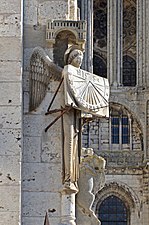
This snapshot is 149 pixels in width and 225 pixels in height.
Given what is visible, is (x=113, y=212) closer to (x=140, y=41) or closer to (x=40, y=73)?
(x=140, y=41)

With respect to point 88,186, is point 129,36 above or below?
above

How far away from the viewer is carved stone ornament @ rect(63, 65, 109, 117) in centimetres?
975

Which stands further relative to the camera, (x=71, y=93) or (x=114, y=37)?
(x=114, y=37)

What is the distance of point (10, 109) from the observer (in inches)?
384

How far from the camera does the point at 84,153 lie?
1055 cm

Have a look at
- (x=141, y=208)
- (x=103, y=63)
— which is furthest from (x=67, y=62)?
(x=103, y=63)

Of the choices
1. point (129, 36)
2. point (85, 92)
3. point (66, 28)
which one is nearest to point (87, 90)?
point (85, 92)

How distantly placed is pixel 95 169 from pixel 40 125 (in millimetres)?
765

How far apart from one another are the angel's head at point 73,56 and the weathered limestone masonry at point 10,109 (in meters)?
0.43

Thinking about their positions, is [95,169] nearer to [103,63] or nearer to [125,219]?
[125,219]

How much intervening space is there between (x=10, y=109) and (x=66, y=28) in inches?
36.6

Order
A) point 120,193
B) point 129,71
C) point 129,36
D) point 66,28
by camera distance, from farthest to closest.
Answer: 1. point 129,36
2. point 129,71
3. point 120,193
4. point 66,28

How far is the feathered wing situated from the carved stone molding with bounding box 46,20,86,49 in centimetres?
16

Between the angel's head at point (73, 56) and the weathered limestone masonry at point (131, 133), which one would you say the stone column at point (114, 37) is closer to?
the weathered limestone masonry at point (131, 133)
